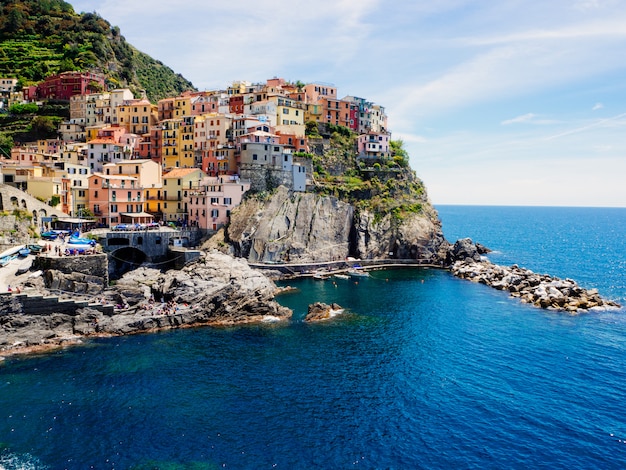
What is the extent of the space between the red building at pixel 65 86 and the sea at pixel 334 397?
8867 cm

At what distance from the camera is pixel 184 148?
94500 millimetres

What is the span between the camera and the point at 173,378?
42.1 m

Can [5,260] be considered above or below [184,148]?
below

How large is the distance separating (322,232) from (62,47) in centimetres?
10422

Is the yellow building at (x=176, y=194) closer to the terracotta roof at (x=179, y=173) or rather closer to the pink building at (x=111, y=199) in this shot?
the terracotta roof at (x=179, y=173)

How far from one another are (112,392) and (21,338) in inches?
604

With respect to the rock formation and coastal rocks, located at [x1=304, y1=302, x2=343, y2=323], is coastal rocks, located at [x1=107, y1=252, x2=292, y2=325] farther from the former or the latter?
coastal rocks, located at [x1=304, y1=302, x2=343, y2=323]

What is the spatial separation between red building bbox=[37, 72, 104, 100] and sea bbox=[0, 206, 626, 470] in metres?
88.7

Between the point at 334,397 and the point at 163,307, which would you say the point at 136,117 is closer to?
the point at 163,307

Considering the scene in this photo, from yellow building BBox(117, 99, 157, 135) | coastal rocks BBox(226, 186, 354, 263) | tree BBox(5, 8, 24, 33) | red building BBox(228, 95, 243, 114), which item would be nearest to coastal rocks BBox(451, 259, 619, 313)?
coastal rocks BBox(226, 186, 354, 263)

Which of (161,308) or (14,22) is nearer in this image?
(161,308)

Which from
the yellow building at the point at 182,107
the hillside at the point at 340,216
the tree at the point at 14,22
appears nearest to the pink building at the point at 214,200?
the hillside at the point at 340,216

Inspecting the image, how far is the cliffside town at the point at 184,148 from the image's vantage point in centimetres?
7694

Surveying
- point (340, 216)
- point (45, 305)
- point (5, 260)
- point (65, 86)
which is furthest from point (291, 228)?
point (65, 86)
